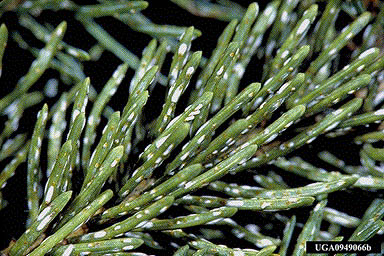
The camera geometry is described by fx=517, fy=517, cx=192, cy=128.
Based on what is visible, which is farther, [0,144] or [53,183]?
[0,144]

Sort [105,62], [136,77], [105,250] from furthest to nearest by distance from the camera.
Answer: [105,62] → [136,77] → [105,250]

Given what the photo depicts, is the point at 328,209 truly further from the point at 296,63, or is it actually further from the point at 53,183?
the point at 53,183

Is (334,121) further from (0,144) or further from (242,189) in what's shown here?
(0,144)

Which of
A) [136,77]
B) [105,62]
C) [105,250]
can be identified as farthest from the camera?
[105,62]

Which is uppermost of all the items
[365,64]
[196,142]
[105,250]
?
[365,64]

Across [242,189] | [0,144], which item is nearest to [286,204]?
[242,189]

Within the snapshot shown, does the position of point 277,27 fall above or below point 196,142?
above
